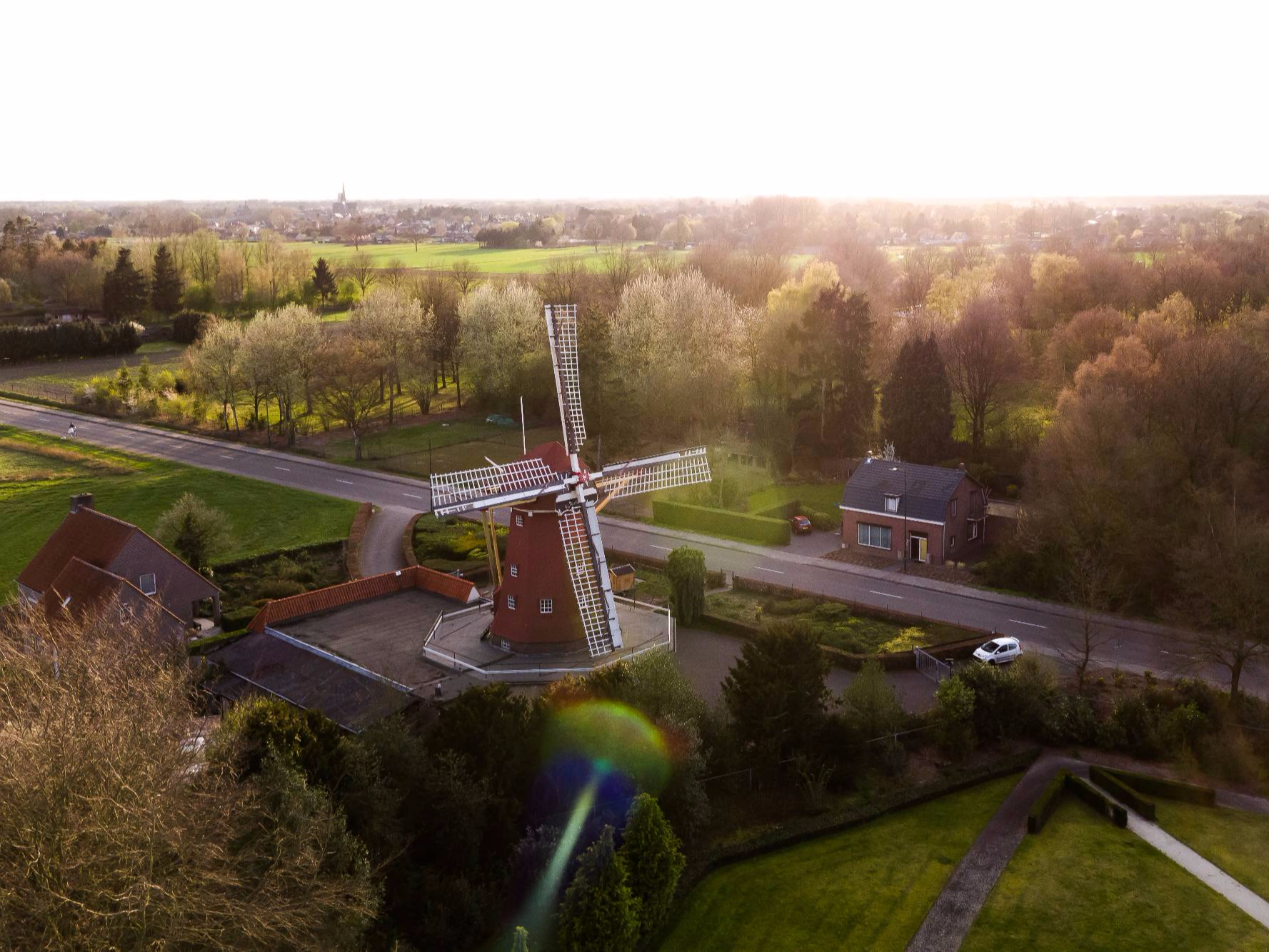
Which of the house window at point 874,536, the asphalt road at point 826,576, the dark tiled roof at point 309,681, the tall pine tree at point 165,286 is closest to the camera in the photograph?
the dark tiled roof at point 309,681

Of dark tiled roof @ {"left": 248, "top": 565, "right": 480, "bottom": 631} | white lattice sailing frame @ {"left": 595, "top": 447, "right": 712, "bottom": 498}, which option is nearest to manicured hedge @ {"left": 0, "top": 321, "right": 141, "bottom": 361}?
dark tiled roof @ {"left": 248, "top": 565, "right": 480, "bottom": 631}

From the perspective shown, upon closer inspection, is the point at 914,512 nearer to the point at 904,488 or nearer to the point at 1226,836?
the point at 904,488

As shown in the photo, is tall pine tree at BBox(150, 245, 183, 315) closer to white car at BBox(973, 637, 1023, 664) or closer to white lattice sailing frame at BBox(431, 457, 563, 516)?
white lattice sailing frame at BBox(431, 457, 563, 516)

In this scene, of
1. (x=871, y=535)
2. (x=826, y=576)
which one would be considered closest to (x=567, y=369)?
(x=826, y=576)

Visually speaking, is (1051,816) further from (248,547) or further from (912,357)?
(248,547)

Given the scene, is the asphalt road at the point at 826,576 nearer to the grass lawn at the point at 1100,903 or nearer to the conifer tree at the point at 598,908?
the grass lawn at the point at 1100,903

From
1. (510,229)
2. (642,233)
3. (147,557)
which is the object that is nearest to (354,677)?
(147,557)

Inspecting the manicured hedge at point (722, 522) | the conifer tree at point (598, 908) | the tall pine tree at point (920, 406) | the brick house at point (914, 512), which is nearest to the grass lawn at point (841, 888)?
the conifer tree at point (598, 908)
